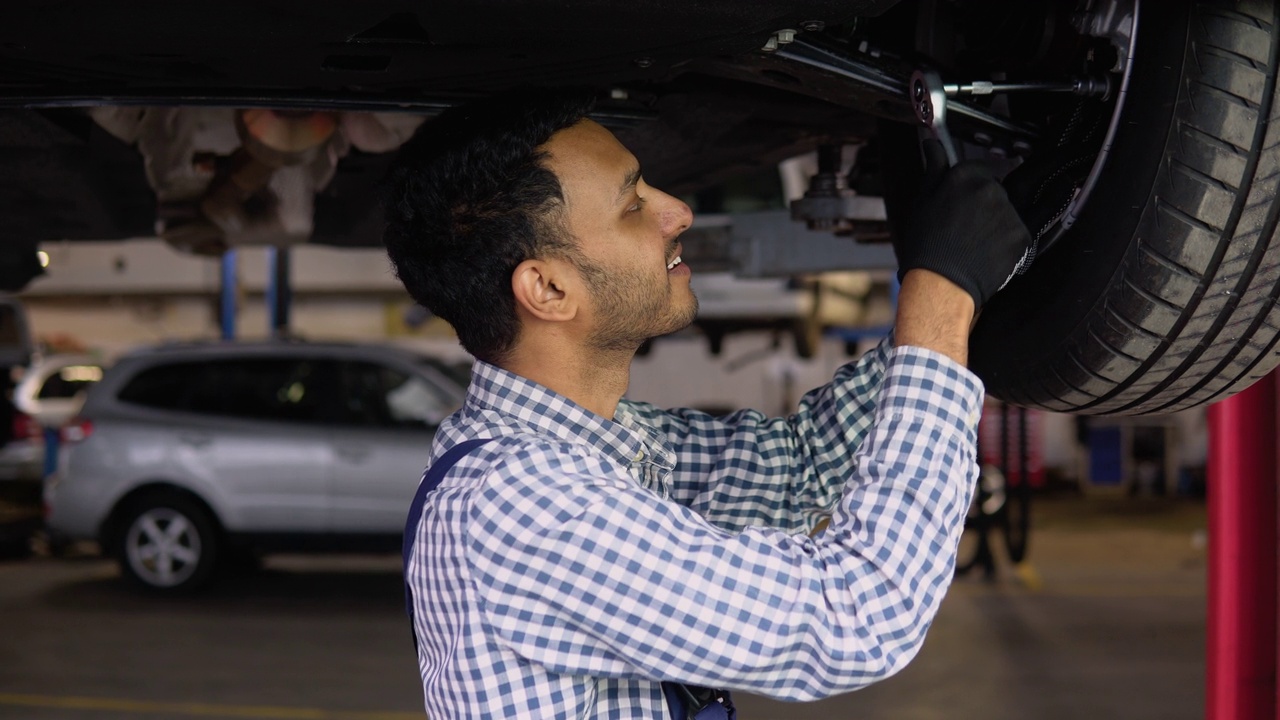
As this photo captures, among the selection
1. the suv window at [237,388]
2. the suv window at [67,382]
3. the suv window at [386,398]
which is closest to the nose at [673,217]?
the suv window at [386,398]

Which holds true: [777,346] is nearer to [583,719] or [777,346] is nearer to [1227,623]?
[1227,623]

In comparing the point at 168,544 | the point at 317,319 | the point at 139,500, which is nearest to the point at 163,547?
the point at 168,544

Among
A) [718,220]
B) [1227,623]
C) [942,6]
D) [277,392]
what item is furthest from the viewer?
A: [277,392]

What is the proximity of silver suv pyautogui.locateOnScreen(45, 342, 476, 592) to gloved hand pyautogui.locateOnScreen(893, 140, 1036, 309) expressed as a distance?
4.66 m

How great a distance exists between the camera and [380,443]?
5.70 meters

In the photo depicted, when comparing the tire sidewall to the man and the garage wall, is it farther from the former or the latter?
the garage wall

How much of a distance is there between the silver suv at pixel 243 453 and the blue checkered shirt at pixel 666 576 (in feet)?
15.0

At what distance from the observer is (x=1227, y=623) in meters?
2.32

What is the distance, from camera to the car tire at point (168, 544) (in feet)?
19.3

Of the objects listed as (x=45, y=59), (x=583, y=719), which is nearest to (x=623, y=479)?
(x=583, y=719)

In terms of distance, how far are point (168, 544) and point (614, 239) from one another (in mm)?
5321

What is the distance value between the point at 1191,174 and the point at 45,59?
1.11 metres

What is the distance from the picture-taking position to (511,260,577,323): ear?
117cm

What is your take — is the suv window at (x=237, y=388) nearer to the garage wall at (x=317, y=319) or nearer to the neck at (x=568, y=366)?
the neck at (x=568, y=366)
